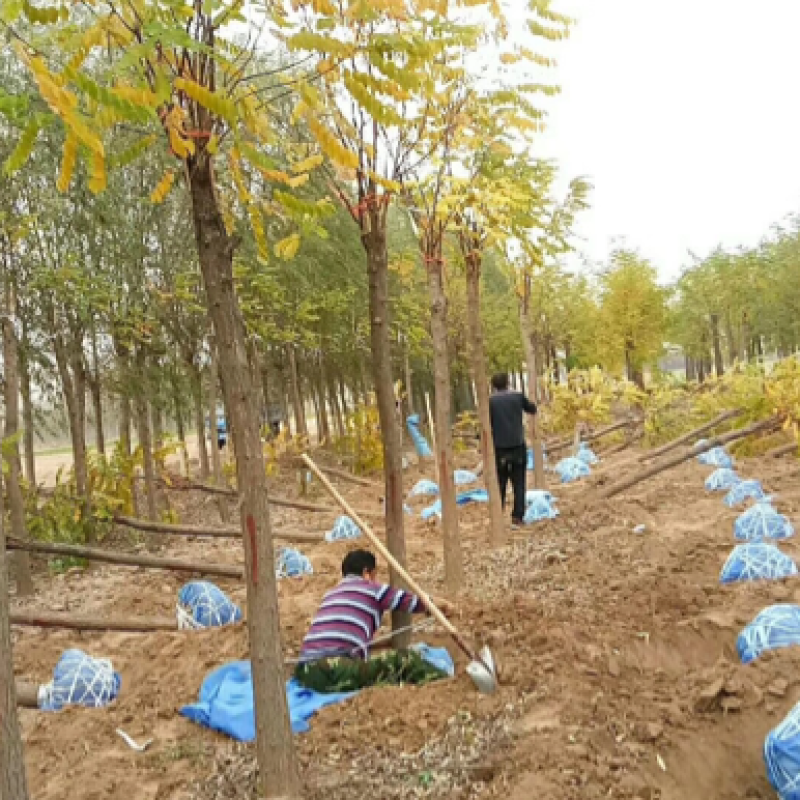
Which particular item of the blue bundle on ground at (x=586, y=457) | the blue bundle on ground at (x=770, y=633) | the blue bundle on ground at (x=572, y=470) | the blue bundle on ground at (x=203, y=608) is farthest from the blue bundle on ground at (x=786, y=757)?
the blue bundle on ground at (x=586, y=457)

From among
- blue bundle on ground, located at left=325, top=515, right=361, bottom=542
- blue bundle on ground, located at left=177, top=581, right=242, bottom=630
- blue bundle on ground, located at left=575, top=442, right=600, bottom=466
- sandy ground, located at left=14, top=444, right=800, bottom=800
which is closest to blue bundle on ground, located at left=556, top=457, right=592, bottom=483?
blue bundle on ground, located at left=575, top=442, right=600, bottom=466

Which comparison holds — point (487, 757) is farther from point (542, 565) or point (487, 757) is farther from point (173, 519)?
point (173, 519)

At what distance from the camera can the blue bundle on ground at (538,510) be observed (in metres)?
8.77

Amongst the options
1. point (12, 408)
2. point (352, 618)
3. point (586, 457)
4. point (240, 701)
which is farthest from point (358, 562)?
point (586, 457)

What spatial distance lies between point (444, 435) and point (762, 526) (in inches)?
111

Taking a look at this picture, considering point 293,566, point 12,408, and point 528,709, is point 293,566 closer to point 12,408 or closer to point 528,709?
point 12,408

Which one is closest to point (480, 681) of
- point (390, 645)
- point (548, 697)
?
point (548, 697)

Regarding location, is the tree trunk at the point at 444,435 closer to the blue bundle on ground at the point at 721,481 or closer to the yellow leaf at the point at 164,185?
the yellow leaf at the point at 164,185

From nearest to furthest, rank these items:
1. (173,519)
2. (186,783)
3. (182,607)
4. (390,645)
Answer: (186,783) < (390,645) < (182,607) < (173,519)

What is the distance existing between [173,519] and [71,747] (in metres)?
6.76

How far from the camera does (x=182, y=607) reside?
602 centimetres

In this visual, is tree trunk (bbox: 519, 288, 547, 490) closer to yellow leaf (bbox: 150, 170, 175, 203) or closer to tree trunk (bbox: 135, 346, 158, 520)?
tree trunk (bbox: 135, 346, 158, 520)

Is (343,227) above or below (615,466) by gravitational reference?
above

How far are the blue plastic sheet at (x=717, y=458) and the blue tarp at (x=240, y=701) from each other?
7.69 m
